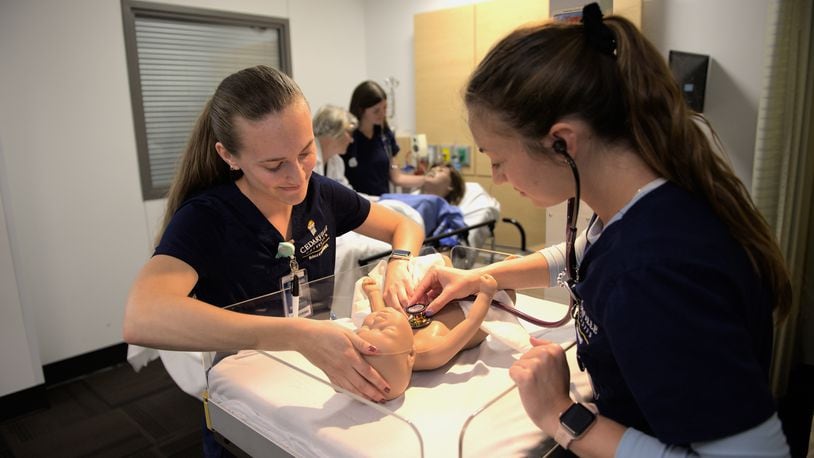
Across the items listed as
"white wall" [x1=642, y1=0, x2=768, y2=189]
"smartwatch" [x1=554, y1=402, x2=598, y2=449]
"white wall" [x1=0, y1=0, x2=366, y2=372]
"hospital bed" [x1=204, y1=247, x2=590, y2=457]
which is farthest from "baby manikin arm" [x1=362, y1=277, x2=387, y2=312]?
"white wall" [x1=0, y1=0, x2=366, y2=372]

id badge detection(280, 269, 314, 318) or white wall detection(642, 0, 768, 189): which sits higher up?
white wall detection(642, 0, 768, 189)

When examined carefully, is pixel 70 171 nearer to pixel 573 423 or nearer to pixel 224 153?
pixel 224 153

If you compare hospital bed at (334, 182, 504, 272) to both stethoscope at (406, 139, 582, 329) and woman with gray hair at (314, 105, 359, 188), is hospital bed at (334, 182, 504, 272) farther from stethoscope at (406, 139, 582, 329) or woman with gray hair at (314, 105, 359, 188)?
stethoscope at (406, 139, 582, 329)

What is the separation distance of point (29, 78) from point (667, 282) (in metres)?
3.79

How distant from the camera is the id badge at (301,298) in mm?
1482

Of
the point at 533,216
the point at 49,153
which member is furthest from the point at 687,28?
the point at 49,153

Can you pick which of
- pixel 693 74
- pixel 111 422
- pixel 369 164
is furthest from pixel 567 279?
pixel 369 164

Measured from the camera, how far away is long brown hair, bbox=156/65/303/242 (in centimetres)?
139

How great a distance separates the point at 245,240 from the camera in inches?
59.6

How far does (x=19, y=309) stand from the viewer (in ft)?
9.52

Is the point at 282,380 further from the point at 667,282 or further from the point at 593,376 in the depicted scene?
the point at 667,282

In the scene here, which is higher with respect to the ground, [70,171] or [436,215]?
[70,171]

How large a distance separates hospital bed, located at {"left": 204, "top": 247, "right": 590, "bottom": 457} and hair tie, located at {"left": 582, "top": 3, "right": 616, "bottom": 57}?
60cm

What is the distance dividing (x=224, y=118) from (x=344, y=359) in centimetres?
75
